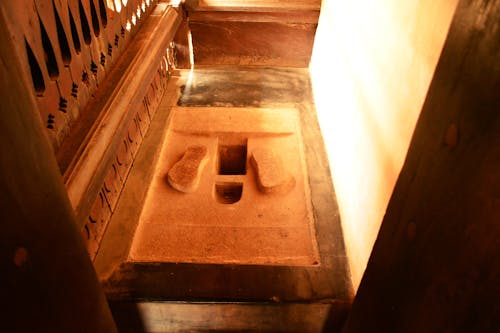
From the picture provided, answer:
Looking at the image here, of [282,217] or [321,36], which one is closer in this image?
[282,217]

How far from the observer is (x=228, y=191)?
254 centimetres

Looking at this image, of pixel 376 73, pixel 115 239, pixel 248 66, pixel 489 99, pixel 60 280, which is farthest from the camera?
pixel 248 66

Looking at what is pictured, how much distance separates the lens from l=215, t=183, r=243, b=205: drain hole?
8.14 feet

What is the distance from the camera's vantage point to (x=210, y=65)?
3.96m

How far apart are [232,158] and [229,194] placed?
45 centimetres

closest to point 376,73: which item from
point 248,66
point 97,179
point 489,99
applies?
point 489,99

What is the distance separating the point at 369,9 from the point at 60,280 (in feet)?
6.13

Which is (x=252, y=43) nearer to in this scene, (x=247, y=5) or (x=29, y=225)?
(x=247, y=5)

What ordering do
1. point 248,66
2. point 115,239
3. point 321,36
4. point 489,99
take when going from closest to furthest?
point 489,99
point 115,239
point 321,36
point 248,66

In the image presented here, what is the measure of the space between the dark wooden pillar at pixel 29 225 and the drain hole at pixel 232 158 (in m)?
2.01

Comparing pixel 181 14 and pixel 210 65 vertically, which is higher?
pixel 181 14

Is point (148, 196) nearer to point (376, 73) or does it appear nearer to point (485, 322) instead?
point (376, 73)

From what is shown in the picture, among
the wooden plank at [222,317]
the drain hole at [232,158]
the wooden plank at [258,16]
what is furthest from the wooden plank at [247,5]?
the wooden plank at [222,317]

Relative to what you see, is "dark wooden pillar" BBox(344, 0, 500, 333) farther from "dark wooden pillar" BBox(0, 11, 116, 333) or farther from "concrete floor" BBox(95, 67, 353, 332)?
"concrete floor" BBox(95, 67, 353, 332)
